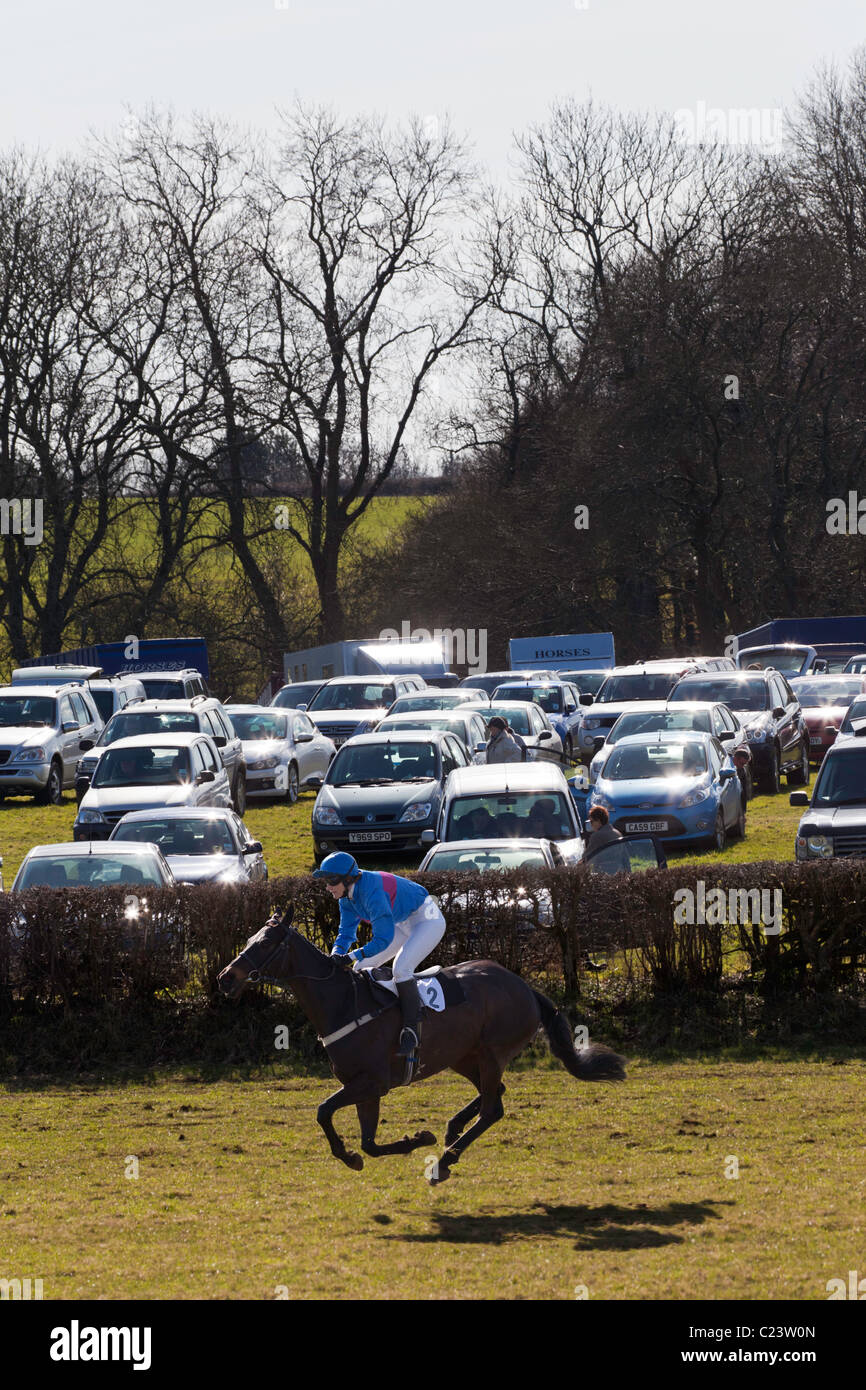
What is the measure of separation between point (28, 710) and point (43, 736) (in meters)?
1.26

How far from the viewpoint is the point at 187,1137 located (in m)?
10.7

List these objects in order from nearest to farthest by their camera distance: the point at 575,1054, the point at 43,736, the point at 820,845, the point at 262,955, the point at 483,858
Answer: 1. the point at 262,955
2. the point at 575,1054
3. the point at 483,858
4. the point at 820,845
5. the point at 43,736

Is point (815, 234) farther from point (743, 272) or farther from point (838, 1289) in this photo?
point (838, 1289)

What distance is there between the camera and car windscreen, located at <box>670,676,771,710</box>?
2850 cm

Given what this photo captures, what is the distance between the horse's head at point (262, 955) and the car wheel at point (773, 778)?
774 inches

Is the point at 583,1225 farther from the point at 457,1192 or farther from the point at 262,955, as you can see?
the point at 262,955

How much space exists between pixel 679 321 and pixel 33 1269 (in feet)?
149

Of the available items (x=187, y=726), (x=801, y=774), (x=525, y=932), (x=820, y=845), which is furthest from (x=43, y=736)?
(x=525, y=932)

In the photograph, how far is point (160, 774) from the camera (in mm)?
23734

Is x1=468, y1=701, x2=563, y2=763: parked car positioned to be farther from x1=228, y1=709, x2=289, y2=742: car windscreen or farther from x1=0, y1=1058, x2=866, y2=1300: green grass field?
x1=0, y1=1058, x2=866, y2=1300: green grass field

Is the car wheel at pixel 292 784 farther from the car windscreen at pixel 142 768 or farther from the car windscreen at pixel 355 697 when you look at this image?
the car windscreen at pixel 142 768

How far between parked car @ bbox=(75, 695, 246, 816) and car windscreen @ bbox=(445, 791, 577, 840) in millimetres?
9909

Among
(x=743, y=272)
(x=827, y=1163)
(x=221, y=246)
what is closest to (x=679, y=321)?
(x=743, y=272)

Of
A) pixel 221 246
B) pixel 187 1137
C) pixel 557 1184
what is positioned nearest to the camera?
pixel 557 1184
